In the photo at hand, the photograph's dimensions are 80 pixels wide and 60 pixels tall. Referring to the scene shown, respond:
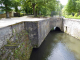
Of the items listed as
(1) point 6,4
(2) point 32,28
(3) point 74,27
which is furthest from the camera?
(1) point 6,4

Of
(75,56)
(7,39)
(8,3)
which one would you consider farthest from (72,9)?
(7,39)

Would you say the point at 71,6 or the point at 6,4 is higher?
the point at 71,6

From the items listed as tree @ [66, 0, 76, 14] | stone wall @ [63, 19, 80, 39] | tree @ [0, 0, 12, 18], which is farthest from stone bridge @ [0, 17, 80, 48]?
tree @ [66, 0, 76, 14]

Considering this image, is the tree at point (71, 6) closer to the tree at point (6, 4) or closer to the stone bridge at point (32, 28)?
the stone bridge at point (32, 28)

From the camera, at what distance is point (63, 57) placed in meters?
9.84

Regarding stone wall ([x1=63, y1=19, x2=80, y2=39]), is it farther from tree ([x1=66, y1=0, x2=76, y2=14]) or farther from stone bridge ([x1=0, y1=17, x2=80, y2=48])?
tree ([x1=66, y1=0, x2=76, y2=14])

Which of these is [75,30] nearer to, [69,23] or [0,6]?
[69,23]

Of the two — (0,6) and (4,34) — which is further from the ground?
(0,6)

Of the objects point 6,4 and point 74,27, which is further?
point 6,4

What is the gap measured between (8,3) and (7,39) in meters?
14.3

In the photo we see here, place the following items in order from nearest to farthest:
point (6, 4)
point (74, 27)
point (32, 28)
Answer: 1. point (32, 28)
2. point (74, 27)
3. point (6, 4)

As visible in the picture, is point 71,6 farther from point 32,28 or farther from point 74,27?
point 32,28

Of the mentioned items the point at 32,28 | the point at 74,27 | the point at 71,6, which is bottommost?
the point at 74,27

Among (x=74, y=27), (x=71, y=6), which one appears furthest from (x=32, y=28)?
(x=71, y=6)
